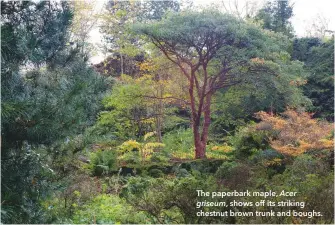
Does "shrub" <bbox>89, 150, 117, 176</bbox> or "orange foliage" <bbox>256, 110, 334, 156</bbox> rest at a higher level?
"orange foliage" <bbox>256, 110, 334, 156</bbox>

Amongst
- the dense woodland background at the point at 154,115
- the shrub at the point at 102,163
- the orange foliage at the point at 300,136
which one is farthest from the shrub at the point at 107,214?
the orange foliage at the point at 300,136

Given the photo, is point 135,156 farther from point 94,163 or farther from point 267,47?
point 267,47

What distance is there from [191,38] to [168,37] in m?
0.62

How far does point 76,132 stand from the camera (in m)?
2.87

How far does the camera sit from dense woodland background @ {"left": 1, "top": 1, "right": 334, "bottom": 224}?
8.34 feet

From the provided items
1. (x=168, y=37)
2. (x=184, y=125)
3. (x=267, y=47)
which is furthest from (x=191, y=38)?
(x=184, y=125)

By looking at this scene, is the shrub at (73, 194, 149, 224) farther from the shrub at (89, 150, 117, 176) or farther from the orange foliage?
the orange foliage

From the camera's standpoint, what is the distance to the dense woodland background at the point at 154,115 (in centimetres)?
254

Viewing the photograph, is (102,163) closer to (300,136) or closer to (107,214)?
(107,214)

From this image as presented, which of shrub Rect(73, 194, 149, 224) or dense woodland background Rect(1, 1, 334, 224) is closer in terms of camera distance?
dense woodland background Rect(1, 1, 334, 224)

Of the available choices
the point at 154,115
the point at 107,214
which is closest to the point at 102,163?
the point at 154,115

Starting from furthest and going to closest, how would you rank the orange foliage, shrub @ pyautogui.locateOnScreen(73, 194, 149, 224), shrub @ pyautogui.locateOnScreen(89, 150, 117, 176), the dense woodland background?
1. shrub @ pyautogui.locateOnScreen(89, 150, 117, 176)
2. the orange foliage
3. shrub @ pyautogui.locateOnScreen(73, 194, 149, 224)
4. the dense woodland background

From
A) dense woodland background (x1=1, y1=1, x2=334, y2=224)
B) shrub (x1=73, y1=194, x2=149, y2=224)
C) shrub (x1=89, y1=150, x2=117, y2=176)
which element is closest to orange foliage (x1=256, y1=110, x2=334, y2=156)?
dense woodland background (x1=1, y1=1, x2=334, y2=224)

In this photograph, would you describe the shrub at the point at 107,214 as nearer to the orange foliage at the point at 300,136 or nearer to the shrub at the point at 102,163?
the shrub at the point at 102,163
